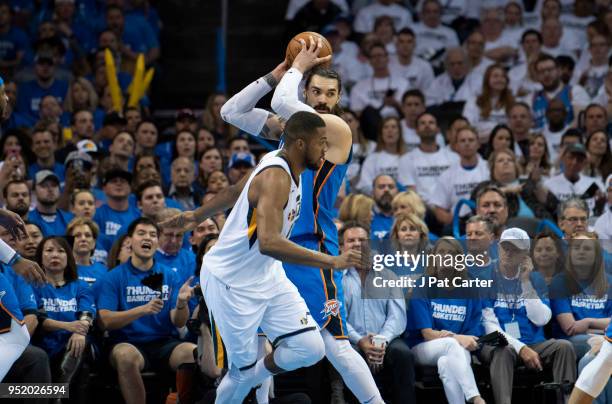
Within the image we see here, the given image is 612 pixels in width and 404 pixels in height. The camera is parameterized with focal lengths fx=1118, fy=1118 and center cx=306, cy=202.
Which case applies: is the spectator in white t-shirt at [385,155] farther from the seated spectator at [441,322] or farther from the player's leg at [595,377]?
the player's leg at [595,377]

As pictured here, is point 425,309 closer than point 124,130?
Yes

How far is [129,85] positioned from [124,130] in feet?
6.28

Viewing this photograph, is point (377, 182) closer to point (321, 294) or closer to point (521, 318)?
point (521, 318)

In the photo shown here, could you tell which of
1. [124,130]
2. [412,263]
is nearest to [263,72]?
[124,130]

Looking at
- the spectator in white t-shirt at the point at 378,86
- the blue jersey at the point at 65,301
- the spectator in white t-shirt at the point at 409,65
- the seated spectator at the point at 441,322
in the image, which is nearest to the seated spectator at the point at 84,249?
the blue jersey at the point at 65,301

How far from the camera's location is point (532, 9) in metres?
14.7

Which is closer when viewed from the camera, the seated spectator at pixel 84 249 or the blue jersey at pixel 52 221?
the seated spectator at pixel 84 249

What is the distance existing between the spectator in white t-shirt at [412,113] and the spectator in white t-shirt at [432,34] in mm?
1661

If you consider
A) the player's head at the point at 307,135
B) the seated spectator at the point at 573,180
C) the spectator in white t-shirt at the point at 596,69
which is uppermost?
the spectator in white t-shirt at the point at 596,69

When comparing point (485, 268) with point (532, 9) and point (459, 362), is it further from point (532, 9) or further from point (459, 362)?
point (532, 9)

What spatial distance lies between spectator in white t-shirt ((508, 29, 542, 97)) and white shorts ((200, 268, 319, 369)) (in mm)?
7448

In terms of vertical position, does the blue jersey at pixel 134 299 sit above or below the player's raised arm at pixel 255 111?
below

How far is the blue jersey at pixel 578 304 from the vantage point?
8.83m

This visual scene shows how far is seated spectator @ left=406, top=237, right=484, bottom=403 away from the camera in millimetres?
8336
